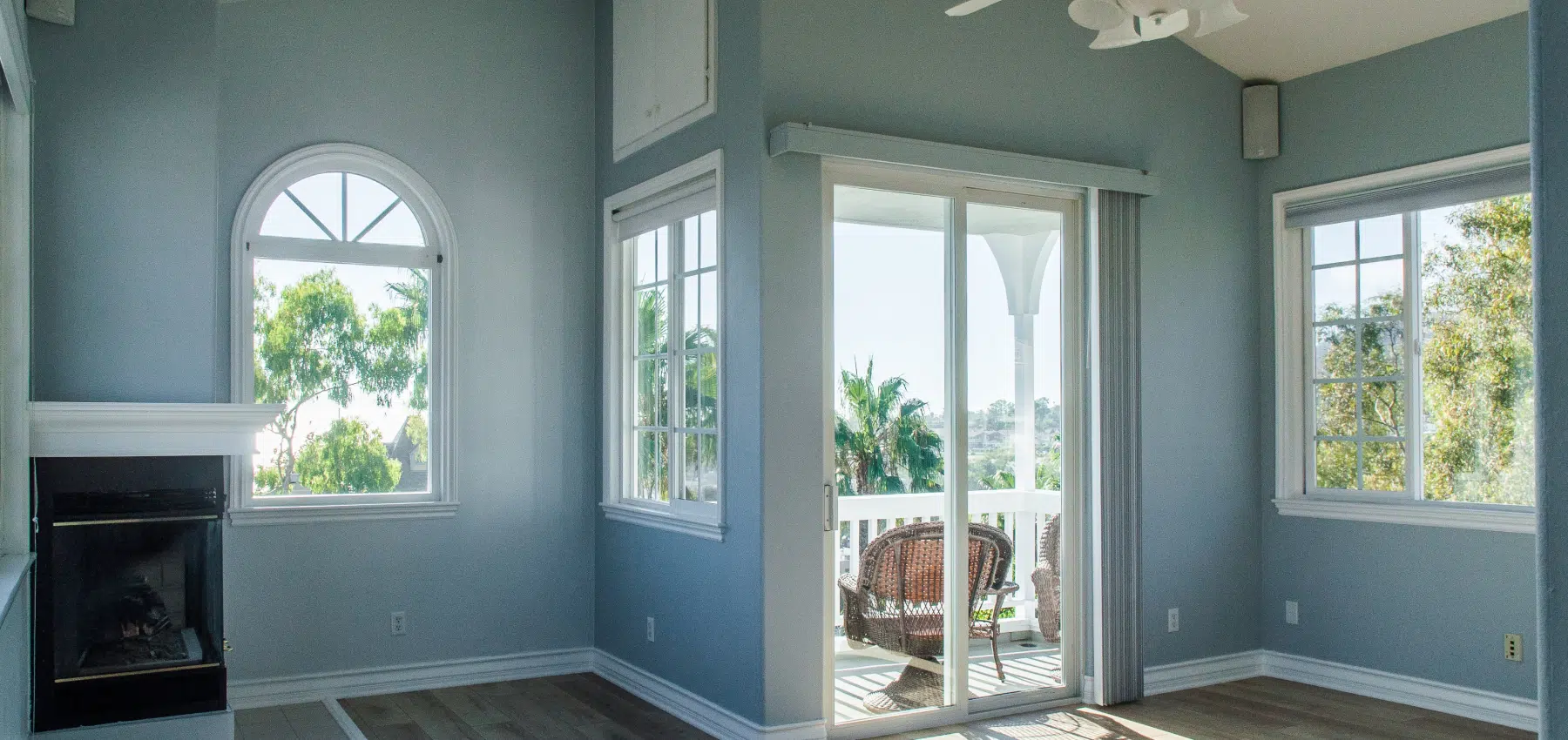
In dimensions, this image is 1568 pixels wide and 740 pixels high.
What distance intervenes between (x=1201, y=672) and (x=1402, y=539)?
1043 millimetres

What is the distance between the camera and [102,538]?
3.90m

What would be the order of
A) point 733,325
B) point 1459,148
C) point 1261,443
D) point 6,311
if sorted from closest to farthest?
point 6,311
point 733,325
point 1459,148
point 1261,443

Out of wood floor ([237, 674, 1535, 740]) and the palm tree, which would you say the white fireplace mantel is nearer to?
wood floor ([237, 674, 1535, 740])

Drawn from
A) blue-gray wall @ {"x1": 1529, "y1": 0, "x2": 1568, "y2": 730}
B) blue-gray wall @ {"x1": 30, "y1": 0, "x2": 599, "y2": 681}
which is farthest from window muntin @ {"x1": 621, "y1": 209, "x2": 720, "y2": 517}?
blue-gray wall @ {"x1": 1529, "y1": 0, "x2": 1568, "y2": 730}

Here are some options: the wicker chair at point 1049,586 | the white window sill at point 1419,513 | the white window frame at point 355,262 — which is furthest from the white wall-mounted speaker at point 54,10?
the white window sill at point 1419,513

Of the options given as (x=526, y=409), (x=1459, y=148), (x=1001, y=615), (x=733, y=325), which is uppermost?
(x=1459, y=148)

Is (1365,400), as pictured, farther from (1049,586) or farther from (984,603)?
(984,603)

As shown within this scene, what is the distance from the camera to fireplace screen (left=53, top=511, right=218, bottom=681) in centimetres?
386

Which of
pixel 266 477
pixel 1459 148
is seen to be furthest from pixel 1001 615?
pixel 266 477

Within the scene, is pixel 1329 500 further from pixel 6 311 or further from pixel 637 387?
pixel 6 311

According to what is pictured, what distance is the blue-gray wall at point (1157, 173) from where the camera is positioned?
4438 mm

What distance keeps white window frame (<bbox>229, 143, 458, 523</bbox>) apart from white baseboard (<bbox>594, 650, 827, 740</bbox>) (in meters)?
1.04

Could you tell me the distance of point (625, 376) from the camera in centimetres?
536

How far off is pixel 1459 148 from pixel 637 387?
364 cm
